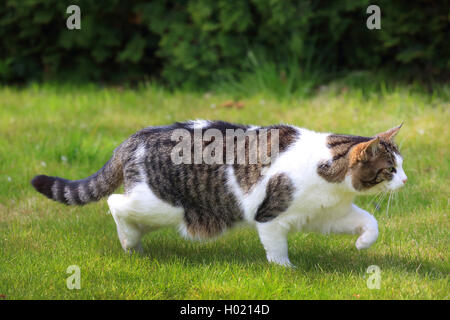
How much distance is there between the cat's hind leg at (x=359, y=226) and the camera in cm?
336

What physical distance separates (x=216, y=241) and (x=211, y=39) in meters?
3.90

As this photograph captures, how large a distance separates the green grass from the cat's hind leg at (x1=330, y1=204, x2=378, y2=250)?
0.20 m

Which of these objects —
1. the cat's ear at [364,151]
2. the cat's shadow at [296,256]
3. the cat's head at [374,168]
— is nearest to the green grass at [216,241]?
the cat's shadow at [296,256]

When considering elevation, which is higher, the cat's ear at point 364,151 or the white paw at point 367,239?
the cat's ear at point 364,151

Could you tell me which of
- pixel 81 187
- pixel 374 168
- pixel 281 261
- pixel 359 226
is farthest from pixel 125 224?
pixel 374 168

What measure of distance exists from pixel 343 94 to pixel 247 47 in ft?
4.69

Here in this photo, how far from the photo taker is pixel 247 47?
23.9 ft

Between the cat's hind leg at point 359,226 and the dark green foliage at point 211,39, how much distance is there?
144 inches

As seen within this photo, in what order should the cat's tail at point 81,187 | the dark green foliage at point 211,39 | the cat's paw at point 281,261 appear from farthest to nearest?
the dark green foliage at point 211,39 → the cat's tail at point 81,187 → the cat's paw at point 281,261

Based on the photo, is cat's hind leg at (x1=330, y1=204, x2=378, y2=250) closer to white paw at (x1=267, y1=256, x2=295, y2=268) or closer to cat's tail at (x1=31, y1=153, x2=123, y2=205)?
white paw at (x1=267, y1=256, x2=295, y2=268)

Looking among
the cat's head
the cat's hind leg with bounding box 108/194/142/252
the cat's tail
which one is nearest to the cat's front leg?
the cat's head

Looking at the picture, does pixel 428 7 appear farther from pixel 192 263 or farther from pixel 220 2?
pixel 192 263

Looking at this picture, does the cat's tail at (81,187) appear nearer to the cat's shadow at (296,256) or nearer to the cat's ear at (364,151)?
the cat's shadow at (296,256)

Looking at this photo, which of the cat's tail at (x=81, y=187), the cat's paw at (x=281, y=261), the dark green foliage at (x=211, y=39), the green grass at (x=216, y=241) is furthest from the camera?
the dark green foliage at (x=211, y=39)
